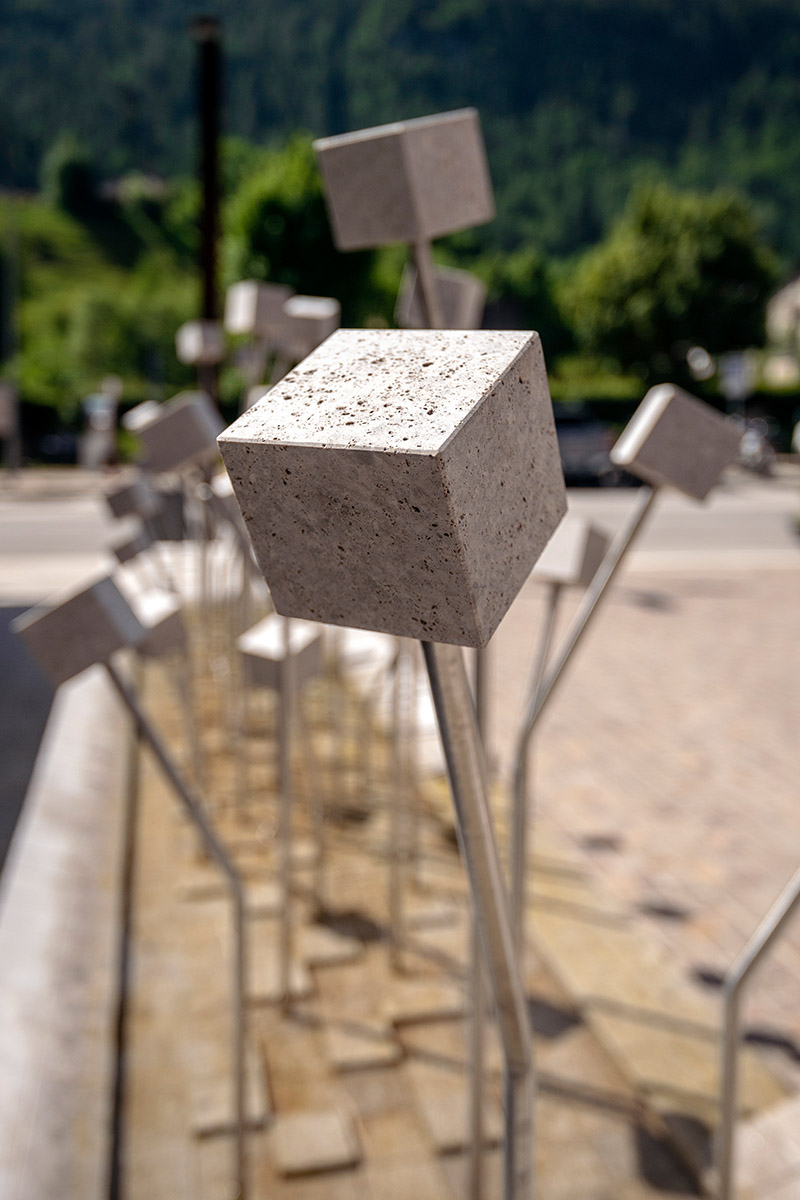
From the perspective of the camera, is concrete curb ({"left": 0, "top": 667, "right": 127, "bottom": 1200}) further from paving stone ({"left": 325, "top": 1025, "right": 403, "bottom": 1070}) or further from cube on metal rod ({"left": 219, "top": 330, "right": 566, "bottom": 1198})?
cube on metal rod ({"left": 219, "top": 330, "right": 566, "bottom": 1198})

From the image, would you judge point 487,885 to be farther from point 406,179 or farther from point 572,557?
point 572,557

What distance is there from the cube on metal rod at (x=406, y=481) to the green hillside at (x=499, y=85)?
93.6 metres

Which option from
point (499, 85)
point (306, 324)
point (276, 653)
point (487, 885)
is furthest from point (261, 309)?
point (499, 85)

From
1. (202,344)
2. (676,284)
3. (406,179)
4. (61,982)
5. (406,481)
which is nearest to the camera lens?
(406,481)

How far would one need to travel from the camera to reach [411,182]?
1229mm

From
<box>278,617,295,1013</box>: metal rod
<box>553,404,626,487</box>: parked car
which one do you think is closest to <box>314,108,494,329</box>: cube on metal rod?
<box>278,617,295,1013</box>: metal rod

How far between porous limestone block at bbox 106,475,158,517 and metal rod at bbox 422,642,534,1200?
254cm

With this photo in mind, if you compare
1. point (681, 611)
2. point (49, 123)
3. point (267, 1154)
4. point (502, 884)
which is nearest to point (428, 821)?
point (267, 1154)

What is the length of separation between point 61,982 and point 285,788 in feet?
1.90

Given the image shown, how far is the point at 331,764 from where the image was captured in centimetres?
387

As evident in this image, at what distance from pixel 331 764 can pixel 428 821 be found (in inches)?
20.2

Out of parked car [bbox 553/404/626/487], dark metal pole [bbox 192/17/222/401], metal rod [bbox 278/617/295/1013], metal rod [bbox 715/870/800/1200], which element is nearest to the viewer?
metal rod [bbox 715/870/800/1200]

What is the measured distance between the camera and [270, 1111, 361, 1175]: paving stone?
1.86 m

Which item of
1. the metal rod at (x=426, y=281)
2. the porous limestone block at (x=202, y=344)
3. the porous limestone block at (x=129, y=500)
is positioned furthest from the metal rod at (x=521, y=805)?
the porous limestone block at (x=202, y=344)
